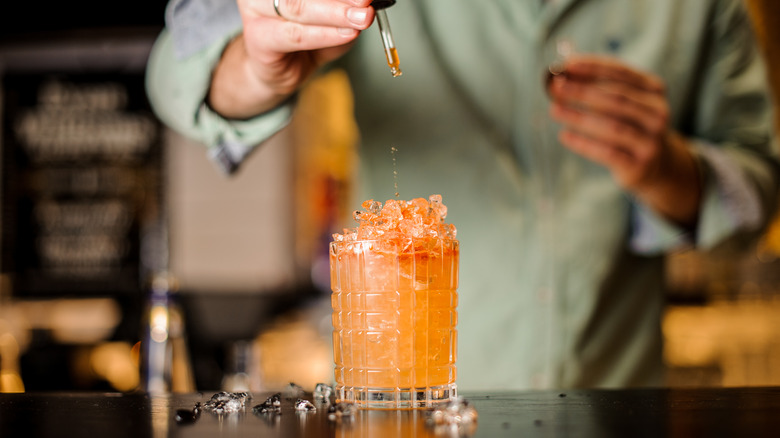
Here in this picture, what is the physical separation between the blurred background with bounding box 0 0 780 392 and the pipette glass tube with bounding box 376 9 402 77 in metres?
2.84

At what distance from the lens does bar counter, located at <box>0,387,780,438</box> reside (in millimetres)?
837

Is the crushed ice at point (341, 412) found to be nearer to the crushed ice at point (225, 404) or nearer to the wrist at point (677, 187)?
the crushed ice at point (225, 404)

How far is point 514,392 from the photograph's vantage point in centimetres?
120

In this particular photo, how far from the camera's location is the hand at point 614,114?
1628 millimetres

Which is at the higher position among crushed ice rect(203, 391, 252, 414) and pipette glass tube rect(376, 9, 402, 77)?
pipette glass tube rect(376, 9, 402, 77)

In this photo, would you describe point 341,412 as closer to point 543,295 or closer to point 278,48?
point 278,48

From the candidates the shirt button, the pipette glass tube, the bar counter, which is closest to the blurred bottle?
the bar counter

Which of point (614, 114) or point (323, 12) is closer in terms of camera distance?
point (323, 12)

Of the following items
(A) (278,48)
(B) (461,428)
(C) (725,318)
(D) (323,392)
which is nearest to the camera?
(B) (461,428)

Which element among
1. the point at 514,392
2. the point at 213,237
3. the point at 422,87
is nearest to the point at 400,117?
the point at 422,87

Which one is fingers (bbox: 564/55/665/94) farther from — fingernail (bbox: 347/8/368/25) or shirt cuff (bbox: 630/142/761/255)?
fingernail (bbox: 347/8/368/25)

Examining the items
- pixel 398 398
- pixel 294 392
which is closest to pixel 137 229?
pixel 294 392

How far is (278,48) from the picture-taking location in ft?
4.14

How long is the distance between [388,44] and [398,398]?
496 mm
